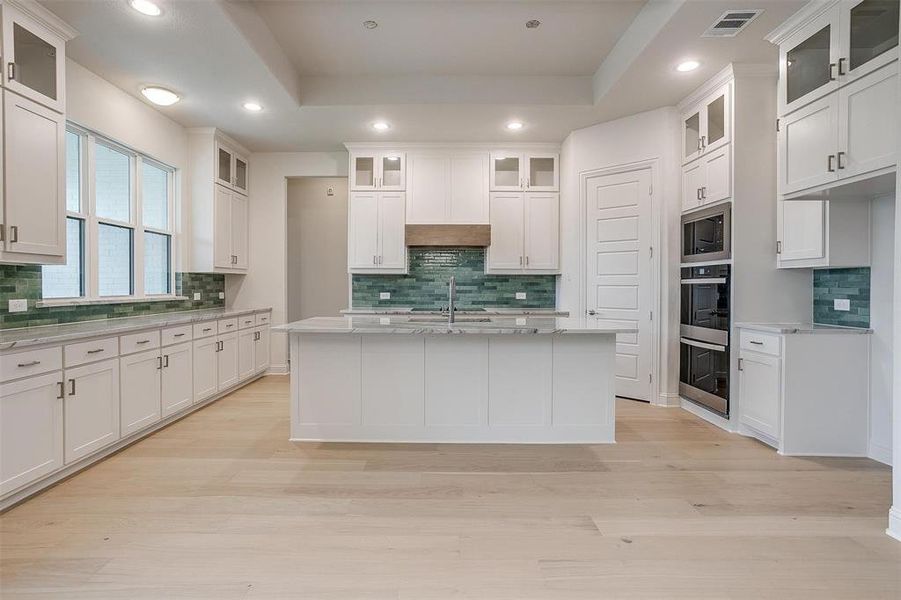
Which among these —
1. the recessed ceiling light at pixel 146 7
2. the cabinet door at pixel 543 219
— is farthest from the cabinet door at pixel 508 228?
the recessed ceiling light at pixel 146 7

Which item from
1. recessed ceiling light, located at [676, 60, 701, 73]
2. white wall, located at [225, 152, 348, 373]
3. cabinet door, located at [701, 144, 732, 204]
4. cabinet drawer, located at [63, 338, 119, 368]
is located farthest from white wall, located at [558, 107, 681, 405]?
cabinet drawer, located at [63, 338, 119, 368]

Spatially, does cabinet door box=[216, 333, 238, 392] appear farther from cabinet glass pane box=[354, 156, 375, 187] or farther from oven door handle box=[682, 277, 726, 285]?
oven door handle box=[682, 277, 726, 285]

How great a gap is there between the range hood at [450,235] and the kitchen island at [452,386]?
2.21 meters

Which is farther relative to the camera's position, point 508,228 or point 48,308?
point 508,228

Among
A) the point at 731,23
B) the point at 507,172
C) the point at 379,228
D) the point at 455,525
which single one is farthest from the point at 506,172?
the point at 455,525

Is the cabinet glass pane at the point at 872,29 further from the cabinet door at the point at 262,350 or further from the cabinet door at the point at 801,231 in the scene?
the cabinet door at the point at 262,350

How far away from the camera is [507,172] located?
530 centimetres

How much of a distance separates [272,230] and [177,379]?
8.19 ft

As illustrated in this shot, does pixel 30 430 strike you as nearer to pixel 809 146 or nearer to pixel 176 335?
pixel 176 335

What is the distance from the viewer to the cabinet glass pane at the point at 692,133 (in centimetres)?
392

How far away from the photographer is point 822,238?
2957 mm

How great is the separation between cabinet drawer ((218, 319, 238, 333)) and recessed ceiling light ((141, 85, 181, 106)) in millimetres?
2033

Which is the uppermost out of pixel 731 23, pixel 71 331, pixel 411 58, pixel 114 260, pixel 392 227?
pixel 411 58

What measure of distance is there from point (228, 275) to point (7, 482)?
3.68m
